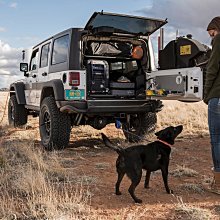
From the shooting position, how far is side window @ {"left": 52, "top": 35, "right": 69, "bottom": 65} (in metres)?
6.83

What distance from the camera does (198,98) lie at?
5656mm

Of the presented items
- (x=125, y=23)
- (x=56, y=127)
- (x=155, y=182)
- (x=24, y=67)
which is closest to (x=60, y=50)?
(x=125, y=23)

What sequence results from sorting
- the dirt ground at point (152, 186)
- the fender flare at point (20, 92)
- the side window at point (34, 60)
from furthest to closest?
1. the fender flare at point (20, 92)
2. the side window at point (34, 60)
3. the dirt ground at point (152, 186)

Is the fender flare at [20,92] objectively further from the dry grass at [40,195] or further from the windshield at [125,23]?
the dry grass at [40,195]

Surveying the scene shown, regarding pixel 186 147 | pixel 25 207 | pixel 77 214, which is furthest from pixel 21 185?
pixel 186 147

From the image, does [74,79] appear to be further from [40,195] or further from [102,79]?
[40,195]

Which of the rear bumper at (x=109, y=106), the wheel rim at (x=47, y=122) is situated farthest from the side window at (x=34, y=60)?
the rear bumper at (x=109, y=106)

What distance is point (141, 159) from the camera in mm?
4160

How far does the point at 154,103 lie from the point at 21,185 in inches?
148

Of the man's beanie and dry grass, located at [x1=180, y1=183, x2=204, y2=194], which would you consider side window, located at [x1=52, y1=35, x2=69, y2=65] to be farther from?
dry grass, located at [x1=180, y1=183, x2=204, y2=194]

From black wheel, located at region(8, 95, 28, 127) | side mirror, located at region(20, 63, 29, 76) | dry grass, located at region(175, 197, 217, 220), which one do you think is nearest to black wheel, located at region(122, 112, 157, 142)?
side mirror, located at region(20, 63, 29, 76)

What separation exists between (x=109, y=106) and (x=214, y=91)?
2.79m

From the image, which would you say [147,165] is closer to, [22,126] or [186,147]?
[186,147]

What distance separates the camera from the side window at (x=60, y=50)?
6.83 meters
